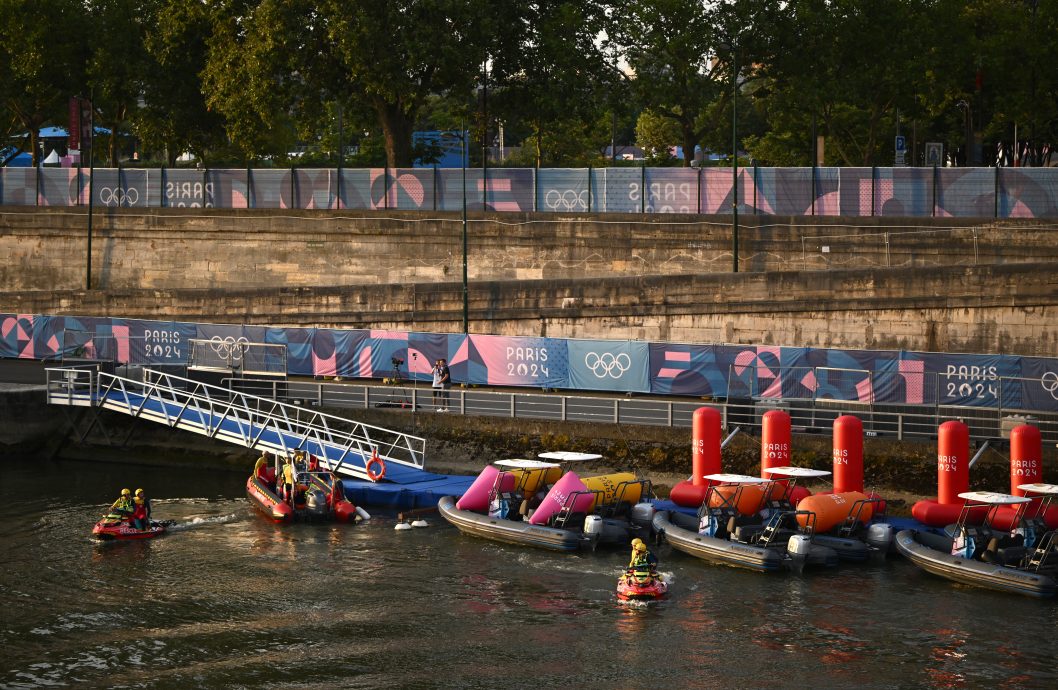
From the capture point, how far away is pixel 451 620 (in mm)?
29609

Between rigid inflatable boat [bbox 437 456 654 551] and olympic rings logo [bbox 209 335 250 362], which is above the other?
olympic rings logo [bbox 209 335 250 362]

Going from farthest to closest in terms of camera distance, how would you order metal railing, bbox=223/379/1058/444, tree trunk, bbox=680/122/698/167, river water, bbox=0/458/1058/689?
tree trunk, bbox=680/122/698/167 < metal railing, bbox=223/379/1058/444 < river water, bbox=0/458/1058/689

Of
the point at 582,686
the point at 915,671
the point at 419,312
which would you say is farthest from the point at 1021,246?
the point at 582,686

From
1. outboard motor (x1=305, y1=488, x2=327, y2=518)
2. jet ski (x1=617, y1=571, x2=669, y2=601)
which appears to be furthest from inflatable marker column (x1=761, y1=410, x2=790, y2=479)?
outboard motor (x1=305, y1=488, x2=327, y2=518)

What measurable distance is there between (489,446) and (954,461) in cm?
1417

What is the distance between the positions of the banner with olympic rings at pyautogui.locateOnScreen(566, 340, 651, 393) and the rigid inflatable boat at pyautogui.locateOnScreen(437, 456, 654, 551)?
7913 millimetres

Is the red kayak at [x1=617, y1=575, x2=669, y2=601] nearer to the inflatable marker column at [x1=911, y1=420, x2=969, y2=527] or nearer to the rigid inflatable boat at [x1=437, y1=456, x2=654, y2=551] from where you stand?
the rigid inflatable boat at [x1=437, y1=456, x2=654, y2=551]

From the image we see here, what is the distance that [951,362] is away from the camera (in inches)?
1581

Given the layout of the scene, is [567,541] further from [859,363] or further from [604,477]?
[859,363]

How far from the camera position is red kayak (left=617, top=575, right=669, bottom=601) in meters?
30.6

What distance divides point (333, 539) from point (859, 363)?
1598cm

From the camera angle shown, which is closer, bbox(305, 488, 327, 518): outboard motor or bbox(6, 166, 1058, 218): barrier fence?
bbox(305, 488, 327, 518): outboard motor

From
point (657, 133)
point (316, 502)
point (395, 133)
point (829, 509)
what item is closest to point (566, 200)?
point (395, 133)

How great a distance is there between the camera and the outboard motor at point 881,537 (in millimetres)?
33938
